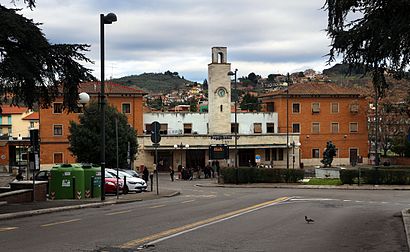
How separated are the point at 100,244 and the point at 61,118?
7257 centimetres

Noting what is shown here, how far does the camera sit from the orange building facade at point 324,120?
295 feet

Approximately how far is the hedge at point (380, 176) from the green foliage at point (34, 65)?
2462 centimetres

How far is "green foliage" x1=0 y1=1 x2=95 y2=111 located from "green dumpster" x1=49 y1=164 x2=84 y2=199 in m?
3.57

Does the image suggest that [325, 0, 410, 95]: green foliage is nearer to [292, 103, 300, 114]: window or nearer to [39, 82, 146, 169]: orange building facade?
[39, 82, 146, 169]: orange building facade

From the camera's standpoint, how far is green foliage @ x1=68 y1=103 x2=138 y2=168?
202 ft

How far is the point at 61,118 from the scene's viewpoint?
82812mm

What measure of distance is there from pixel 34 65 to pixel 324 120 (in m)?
73.2

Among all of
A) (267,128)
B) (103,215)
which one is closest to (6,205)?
(103,215)

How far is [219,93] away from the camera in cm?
8344

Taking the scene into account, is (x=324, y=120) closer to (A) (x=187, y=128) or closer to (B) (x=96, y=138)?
(A) (x=187, y=128)

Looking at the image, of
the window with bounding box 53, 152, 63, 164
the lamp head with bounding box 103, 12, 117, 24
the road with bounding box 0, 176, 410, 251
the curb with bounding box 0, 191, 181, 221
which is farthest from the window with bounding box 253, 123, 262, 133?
the road with bounding box 0, 176, 410, 251

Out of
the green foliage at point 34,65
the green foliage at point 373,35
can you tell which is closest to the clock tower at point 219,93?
the green foliage at point 34,65

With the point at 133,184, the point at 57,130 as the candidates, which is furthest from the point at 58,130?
the point at 133,184

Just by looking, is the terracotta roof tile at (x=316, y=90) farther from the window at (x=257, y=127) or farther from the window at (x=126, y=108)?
the window at (x=126, y=108)
